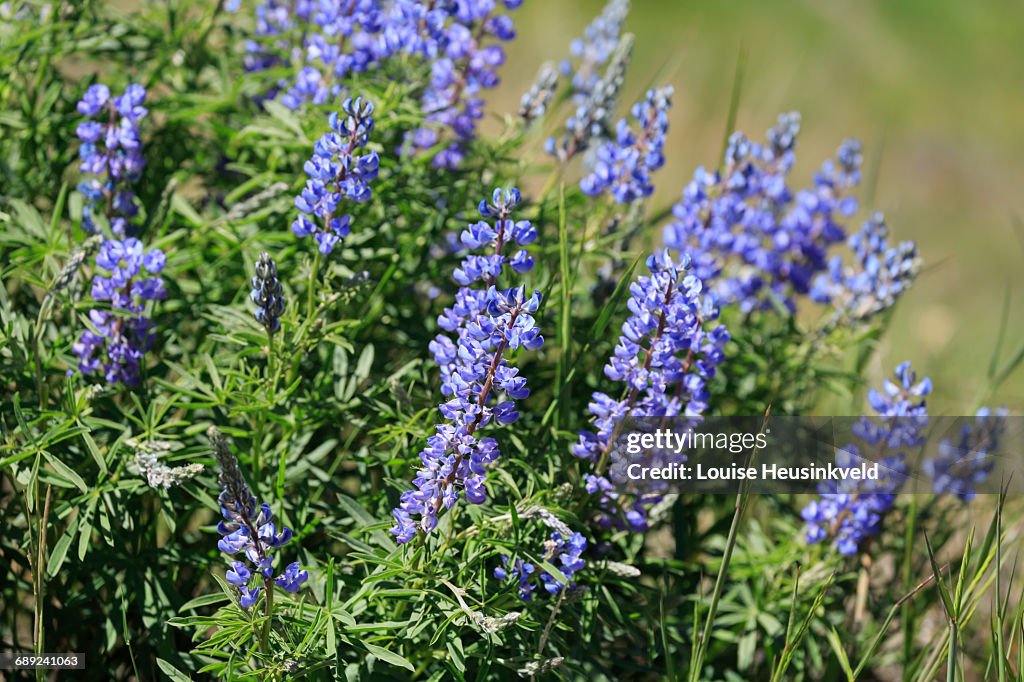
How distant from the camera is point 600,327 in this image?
2.44m

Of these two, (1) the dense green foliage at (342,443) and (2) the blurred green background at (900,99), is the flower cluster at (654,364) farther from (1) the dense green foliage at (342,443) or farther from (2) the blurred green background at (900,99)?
(2) the blurred green background at (900,99)

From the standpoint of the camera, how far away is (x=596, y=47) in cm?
386

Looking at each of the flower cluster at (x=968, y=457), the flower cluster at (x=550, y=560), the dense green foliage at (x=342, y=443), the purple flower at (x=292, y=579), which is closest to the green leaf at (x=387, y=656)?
the dense green foliage at (x=342, y=443)

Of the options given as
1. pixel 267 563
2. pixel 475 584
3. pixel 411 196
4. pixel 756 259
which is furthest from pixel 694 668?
pixel 756 259

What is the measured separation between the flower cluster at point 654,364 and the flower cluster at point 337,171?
70 centimetres

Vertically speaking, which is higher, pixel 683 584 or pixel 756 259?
pixel 756 259

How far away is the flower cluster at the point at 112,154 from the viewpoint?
2689 mm

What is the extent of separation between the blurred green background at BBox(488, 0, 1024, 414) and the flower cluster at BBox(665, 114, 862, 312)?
89.0 inches

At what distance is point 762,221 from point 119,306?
2.25 meters

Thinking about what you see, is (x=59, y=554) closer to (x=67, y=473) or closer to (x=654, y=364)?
(x=67, y=473)

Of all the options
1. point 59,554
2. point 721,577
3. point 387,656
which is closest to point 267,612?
point 387,656

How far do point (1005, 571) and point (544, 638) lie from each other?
245 centimetres

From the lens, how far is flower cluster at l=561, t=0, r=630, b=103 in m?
3.78

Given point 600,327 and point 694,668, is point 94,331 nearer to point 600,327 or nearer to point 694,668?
point 600,327
